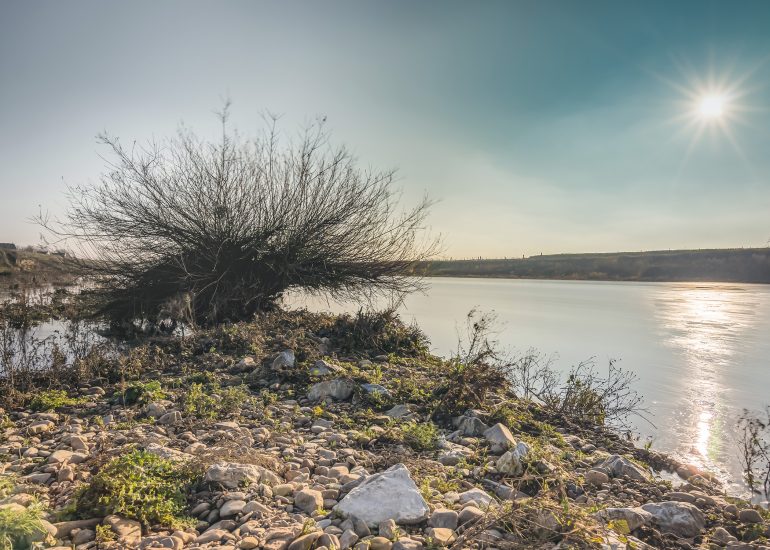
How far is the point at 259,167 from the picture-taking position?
1030 cm

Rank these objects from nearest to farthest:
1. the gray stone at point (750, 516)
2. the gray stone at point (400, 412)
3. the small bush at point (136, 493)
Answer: the small bush at point (136, 493) < the gray stone at point (750, 516) < the gray stone at point (400, 412)

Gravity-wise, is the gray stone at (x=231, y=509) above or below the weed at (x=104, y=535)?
below

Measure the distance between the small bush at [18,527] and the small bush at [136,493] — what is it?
0.39 metres

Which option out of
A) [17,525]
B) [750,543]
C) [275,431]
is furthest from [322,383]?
[750,543]

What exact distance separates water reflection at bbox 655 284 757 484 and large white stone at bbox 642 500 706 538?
76.4 inches

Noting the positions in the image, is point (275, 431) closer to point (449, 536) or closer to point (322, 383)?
point (322, 383)

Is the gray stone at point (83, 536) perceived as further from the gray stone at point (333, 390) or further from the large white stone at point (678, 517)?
the large white stone at point (678, 517)

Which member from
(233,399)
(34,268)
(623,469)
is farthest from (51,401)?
(34,268)

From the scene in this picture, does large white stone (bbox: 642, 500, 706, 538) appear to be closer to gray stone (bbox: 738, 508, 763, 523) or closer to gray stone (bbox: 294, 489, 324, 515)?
gray stone (bbox: 738, 508, 763, 523)

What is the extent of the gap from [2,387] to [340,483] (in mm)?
4153

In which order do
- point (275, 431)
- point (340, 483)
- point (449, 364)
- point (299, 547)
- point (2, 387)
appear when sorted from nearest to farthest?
point (299, 547) → point (340, 483) → point (275, 431) → point (2, 387) → point (449, 364)

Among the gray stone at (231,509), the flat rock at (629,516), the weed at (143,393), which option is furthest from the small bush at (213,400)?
the flat rock at (629,516)

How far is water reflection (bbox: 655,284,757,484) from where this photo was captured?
5.29 metres

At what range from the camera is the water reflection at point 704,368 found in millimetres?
5289
